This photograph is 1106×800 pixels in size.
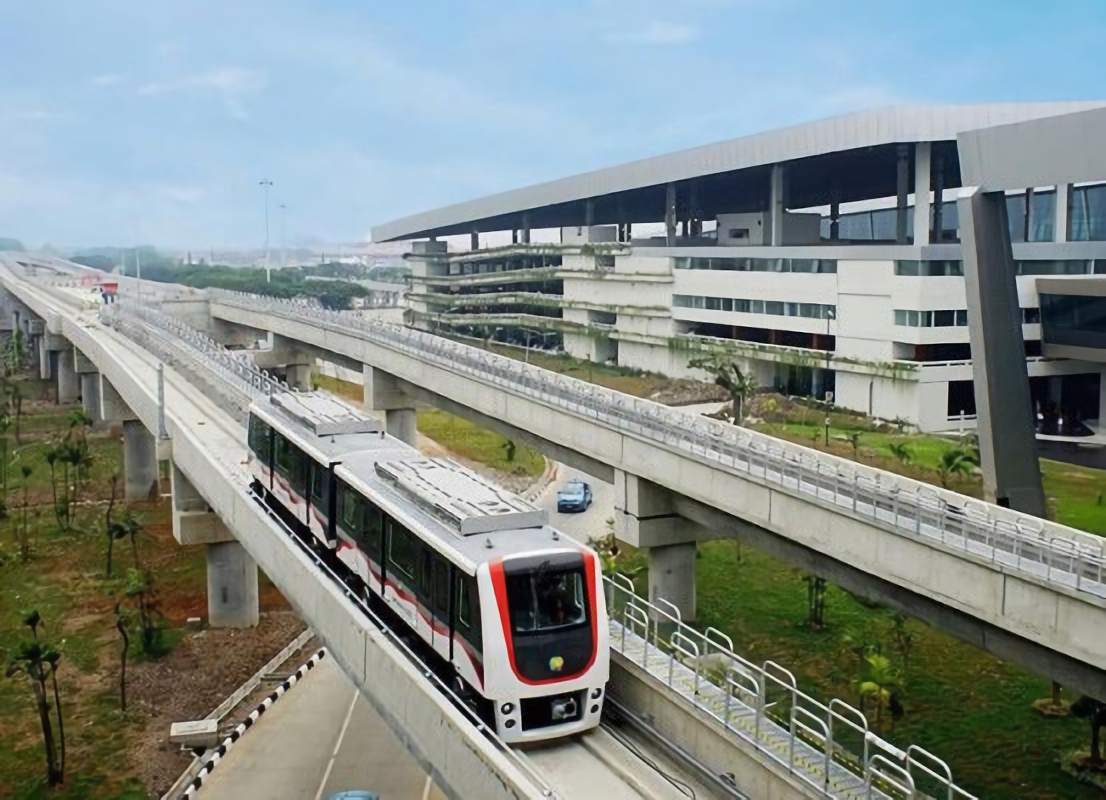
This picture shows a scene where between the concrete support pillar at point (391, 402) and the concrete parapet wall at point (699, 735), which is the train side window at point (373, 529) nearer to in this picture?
the concrete parapet wall at point (699, 735)

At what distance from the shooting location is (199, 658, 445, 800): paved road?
21.1 meters

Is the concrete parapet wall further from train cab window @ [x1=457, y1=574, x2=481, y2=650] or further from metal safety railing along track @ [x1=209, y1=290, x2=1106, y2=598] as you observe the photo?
metal safety railing along track @ [x1=209, y1=290, x2=1106, y2=598]

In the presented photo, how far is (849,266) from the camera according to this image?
5322 cm

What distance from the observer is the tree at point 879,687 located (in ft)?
63.0

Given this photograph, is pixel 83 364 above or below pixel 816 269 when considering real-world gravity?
below

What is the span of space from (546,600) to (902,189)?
50008mm

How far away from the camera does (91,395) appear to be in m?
64.6

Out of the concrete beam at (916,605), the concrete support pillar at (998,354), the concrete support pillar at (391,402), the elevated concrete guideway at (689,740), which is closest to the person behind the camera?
the elevated concrete guideway at (689,740)

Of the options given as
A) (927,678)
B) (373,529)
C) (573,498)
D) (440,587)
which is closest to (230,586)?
(573,498)

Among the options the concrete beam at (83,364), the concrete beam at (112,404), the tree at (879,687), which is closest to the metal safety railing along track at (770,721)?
the tree at (879,687)

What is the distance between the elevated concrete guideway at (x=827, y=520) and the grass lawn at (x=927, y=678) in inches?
112

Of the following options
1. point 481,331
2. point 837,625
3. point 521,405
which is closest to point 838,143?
point 521,405

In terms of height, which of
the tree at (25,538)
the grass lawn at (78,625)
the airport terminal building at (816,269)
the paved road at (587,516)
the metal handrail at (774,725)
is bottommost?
the grass lawn at (78,625)

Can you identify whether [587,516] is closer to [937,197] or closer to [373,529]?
[373,529]
